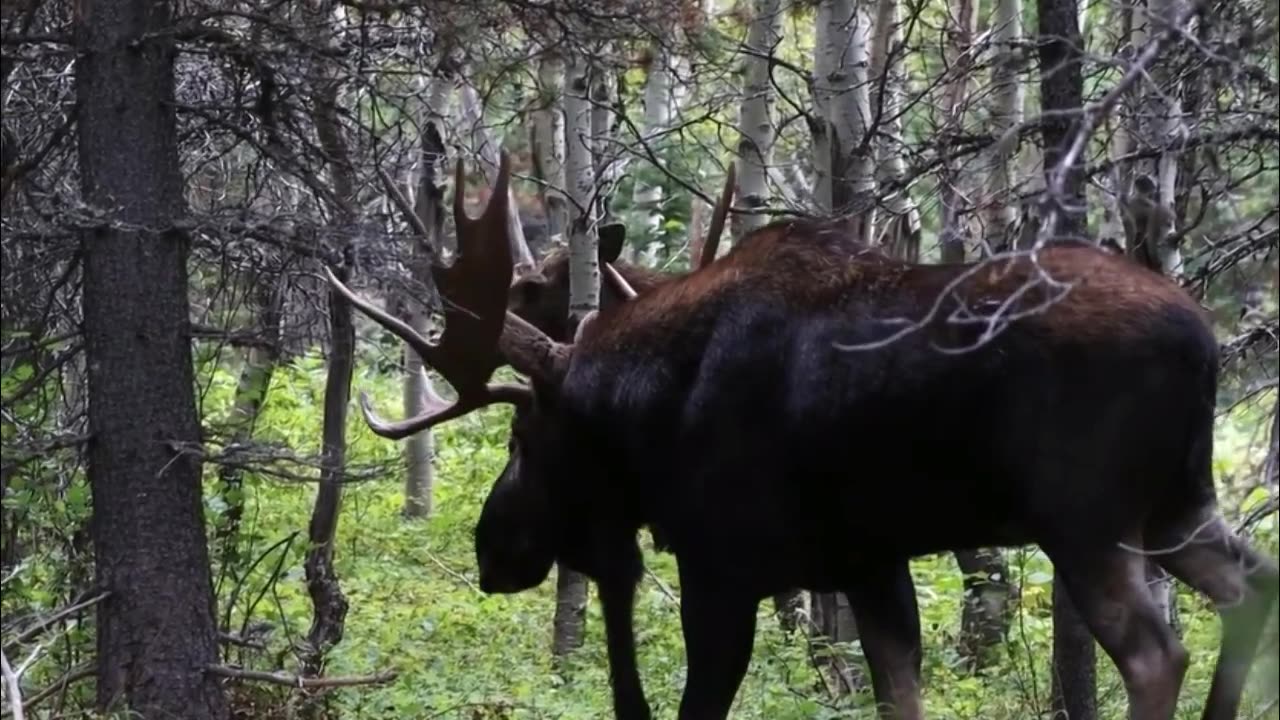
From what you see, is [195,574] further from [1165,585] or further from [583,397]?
[1165,585]

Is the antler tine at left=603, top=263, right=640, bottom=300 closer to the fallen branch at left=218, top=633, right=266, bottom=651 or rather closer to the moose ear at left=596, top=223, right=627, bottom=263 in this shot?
the moose ear at left=596, top=223, right=627, bottom=263

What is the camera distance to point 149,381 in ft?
23.1

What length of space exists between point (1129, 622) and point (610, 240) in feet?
11.4

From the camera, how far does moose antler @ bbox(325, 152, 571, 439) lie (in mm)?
7320

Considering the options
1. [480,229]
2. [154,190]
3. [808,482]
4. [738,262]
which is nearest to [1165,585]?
[808,482]

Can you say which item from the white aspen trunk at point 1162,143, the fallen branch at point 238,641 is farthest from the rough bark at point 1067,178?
the fallen branch at point 238,641

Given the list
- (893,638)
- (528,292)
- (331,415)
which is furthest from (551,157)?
(893,638)

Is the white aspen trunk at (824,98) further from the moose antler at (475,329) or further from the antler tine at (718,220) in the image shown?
the moose antler at (475,329)

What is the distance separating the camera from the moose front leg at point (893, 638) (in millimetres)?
7668

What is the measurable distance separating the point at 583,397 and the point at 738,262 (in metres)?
0.95

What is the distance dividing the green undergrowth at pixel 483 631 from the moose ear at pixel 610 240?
145 cm

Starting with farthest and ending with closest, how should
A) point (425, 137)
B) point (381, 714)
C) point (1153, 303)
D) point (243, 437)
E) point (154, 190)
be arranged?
point (425, 137), point (381, 714), point (243, 437), point (154, 190), point (1153, 303)

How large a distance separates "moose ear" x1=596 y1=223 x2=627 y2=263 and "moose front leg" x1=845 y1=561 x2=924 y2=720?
2.16 m

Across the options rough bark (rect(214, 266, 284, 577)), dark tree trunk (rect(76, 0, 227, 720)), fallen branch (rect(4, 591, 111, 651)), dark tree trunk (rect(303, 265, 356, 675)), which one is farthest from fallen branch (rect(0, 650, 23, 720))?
dark tree trunk (rect(303, 265, 356, 675))
